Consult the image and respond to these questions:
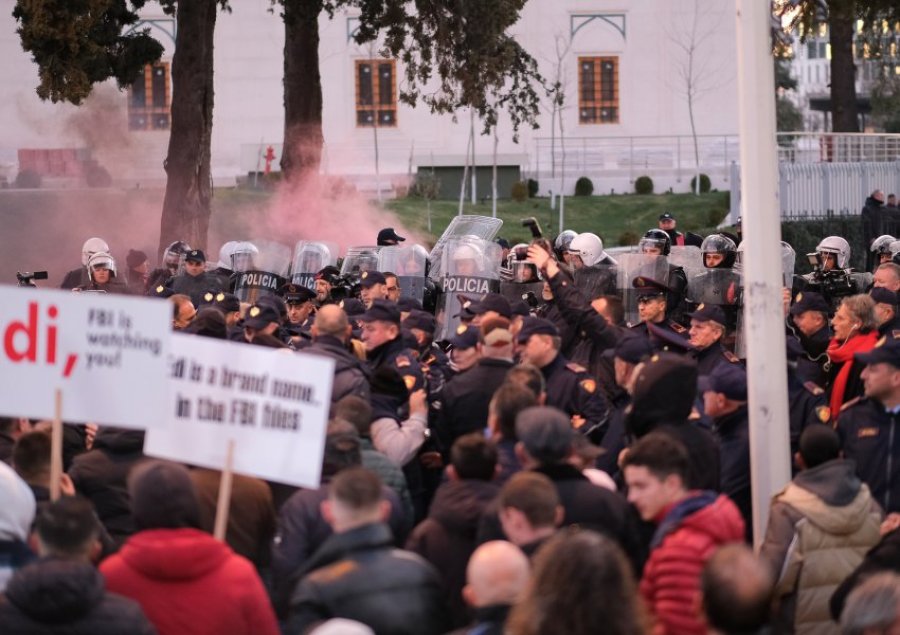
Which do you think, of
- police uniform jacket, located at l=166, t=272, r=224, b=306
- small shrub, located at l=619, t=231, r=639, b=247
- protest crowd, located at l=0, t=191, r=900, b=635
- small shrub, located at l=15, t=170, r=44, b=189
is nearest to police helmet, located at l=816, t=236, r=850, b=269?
protest crowd, located at l=0, t=191, r=900, b=635

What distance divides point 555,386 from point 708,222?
31904 millimetres

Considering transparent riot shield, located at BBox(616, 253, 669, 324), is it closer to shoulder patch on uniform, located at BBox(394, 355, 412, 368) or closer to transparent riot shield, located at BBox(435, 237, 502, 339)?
transparent riot shield, located at BBox(435, 237, 502, 339)

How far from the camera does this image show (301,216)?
30.3 meters

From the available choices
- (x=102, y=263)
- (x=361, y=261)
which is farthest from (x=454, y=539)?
(x=361, y=261)

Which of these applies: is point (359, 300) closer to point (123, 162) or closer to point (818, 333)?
point (818, 333)

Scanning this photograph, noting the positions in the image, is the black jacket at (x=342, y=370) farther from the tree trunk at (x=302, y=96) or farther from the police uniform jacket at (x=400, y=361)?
the tree trunk at (x=302, y=96)

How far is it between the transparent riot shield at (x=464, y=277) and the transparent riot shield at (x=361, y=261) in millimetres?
1183

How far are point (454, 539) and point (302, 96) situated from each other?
22394 millimetres

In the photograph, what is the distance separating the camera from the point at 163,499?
5.46 m

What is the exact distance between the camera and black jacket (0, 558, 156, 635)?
194 inches

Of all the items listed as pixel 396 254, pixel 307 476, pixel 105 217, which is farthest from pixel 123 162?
pixel 307 476

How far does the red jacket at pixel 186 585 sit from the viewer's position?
5395 millimetres

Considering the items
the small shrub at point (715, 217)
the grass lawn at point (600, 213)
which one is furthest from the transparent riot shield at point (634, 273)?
the small shrub at point (715, 217)

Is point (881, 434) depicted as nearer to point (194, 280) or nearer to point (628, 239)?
point (194, 280)
